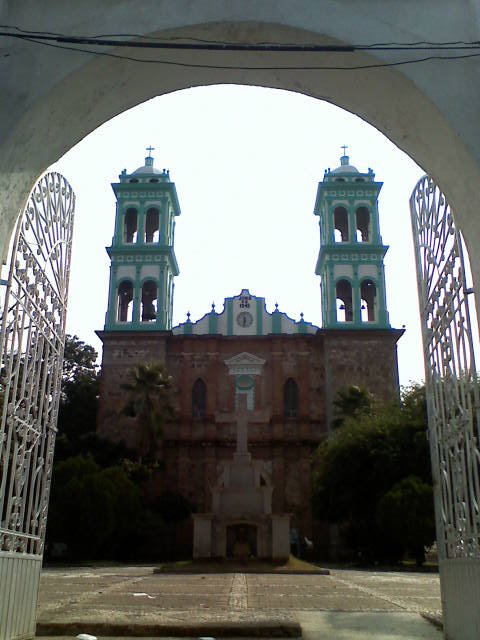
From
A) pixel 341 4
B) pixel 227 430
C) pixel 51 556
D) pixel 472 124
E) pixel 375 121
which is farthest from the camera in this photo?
pixel 227 430

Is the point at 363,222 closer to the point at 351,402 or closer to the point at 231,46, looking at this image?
the point at 351,402

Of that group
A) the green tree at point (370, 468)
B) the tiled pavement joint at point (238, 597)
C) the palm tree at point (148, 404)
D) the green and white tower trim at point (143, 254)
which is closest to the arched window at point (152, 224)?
the green and white tower trim at point (143, 254)

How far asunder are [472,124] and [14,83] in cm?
298

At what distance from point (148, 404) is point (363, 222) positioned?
1532 cm

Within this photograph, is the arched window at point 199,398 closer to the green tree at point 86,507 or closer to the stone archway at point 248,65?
the green tree at point 86,507

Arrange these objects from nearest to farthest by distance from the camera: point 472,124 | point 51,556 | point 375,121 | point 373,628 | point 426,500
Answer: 1. point 472,124
2. point 375,121
3. point 373,628
4. point 426,500
5. point 51,556

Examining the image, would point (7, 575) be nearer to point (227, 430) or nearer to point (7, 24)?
point (7, 24)

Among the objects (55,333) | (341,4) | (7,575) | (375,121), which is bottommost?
(7,575)

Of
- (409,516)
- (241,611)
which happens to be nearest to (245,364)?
Answer: (409,516)

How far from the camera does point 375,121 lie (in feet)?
17.2

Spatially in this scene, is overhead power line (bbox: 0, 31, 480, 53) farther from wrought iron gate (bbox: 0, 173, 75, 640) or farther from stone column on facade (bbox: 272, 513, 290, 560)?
stone column on facade (bbox: 272, 513, 290, 560)

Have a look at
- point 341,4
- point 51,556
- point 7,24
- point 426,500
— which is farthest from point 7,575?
point 51,556

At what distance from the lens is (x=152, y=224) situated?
37.9m

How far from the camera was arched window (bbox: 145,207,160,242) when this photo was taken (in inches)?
1479
